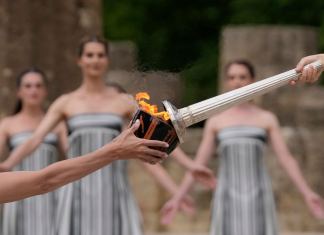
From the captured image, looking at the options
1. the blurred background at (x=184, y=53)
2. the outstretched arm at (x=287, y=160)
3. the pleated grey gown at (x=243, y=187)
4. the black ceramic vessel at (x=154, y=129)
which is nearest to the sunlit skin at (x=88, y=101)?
the blurred background at (x=184, y=53)

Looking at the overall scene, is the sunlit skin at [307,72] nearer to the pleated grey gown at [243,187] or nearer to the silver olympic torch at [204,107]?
the silver olympic torch at [204,107]

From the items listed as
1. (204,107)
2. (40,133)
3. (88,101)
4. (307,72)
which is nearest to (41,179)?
(204,107)

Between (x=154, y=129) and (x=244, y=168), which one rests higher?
(x=244, y=168)

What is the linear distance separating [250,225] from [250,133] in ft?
2.23

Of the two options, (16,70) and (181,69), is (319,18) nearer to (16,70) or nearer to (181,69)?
(16,70)

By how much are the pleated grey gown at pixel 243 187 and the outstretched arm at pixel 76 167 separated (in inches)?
180

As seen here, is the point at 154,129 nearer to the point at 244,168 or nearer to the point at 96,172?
the point at 96,172

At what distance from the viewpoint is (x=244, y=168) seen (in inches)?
444

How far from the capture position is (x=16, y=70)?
1298cm

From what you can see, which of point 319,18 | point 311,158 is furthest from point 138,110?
point 319,18

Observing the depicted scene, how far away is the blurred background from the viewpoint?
467 inches

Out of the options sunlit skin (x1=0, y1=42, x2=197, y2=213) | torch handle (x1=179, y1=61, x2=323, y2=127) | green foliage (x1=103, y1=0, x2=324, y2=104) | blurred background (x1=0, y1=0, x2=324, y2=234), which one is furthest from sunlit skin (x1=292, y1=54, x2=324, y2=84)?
green foliage (x1=103, y1=0, x2=324, y2=104)

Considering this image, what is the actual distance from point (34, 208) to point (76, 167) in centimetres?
515

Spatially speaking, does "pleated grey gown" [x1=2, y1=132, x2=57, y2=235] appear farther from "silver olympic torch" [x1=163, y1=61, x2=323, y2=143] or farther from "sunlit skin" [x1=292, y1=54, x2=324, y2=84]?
"silver olympic torch" [x1=163, y1=61, x2=323, y2=143]
